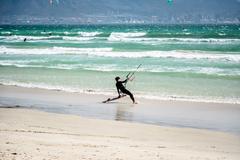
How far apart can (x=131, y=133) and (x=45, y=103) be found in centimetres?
445

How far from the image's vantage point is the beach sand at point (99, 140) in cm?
662

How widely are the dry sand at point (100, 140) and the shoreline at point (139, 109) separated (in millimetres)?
709

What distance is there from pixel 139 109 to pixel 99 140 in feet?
13.4

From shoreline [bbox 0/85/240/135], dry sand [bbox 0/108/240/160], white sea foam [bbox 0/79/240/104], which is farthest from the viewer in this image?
white sea foam [bbox 0/79/240/104]

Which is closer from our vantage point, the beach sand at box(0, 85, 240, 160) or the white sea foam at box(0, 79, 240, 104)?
the beach sand at box(0, 85, 240, 160)

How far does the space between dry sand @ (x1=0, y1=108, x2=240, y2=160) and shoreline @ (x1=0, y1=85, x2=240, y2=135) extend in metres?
0.71

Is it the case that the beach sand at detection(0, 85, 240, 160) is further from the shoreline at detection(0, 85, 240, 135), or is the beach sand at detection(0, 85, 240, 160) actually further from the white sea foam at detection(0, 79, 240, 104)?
the white sea foam at detection(0, 79, 240, 104)

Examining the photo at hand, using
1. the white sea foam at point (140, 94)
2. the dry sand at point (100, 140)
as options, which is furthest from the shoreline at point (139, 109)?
the dry sand at point (100, 140)

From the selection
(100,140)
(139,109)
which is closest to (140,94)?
(139,109)

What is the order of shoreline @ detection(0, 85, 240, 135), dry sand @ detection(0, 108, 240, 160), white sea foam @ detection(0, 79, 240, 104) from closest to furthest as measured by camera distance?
dry sand @ detection(0, 108, 240, 160) < shoreline @ detection(0, 85, 240, 135) < white sea foam @ detection(0, 79, 240, 104)

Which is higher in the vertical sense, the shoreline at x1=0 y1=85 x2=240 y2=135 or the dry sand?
the dry sand

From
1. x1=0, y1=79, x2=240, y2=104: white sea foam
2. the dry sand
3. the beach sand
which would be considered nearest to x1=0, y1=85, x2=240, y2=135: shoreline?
x1=0, y1=79, x2=240, y2=104: white sea foam

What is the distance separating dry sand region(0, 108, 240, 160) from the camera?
21.7 feet

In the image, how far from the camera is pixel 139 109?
38.8 feet
